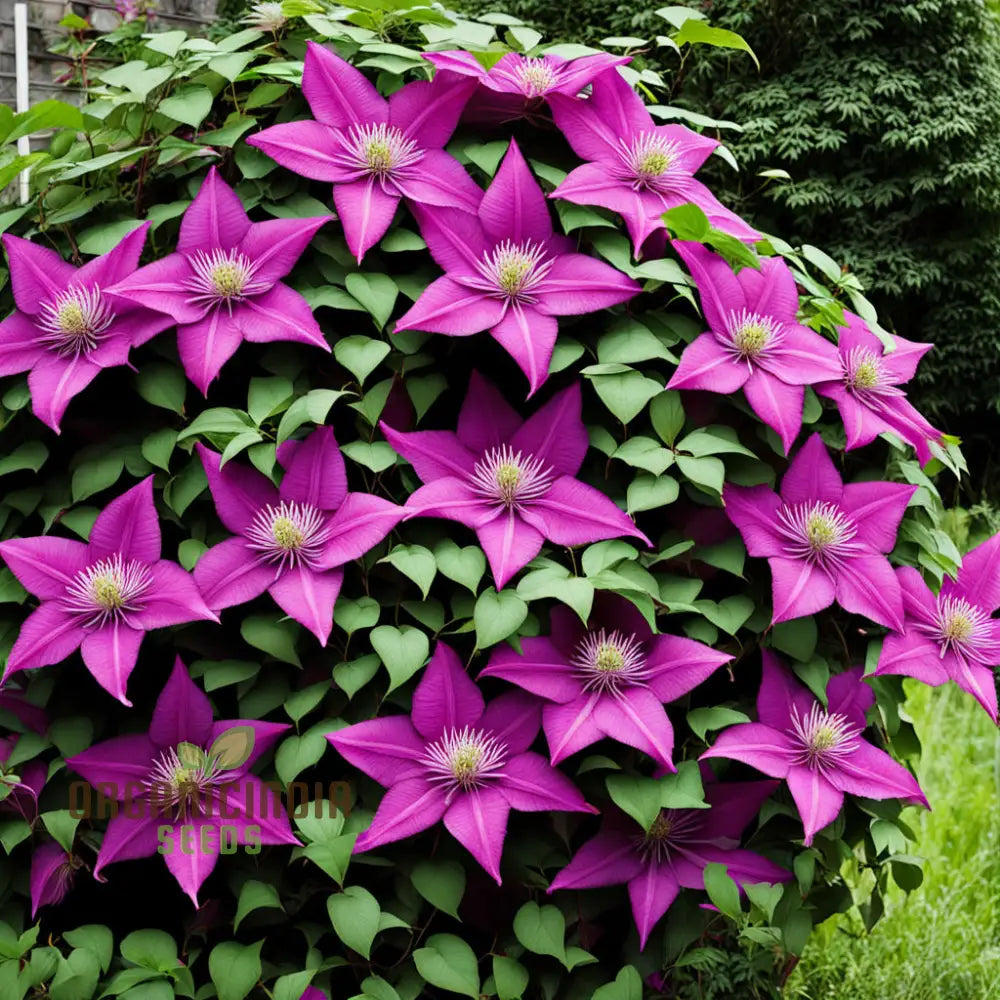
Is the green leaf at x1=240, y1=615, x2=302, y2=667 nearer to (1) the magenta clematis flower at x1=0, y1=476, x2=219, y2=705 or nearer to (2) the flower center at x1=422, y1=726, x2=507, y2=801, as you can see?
(1) the magenta clematis flower at x1=0, y1=476, x2=219, y2=705

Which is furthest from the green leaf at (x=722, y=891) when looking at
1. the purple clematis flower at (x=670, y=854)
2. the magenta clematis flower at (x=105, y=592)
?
the magenta clematis flower at (x=105, y=592)

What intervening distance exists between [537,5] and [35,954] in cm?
329

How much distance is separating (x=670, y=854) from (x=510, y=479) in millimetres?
475

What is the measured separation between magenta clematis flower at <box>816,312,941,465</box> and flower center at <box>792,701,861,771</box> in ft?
1.05

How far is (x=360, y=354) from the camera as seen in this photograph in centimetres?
133

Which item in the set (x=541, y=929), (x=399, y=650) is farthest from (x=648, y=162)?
(x=541, y=929)

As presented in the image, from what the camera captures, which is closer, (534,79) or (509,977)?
(509,977)

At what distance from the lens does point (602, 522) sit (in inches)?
51.1

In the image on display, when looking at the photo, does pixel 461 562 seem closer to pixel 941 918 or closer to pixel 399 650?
pixel 399 650

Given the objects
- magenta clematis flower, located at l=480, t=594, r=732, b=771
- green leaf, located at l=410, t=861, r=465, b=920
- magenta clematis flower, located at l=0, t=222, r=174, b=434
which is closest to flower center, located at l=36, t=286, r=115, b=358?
magenta clematis flower, located at l=0, t=222, r=174, b=434

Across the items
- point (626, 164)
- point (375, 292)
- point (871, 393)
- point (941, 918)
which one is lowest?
point (941, 918)

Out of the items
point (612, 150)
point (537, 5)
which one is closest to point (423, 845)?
point (612, 150)

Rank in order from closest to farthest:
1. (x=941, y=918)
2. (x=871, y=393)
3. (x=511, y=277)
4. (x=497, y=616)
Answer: (x=497, y=616)
(x=511, y=277)
(x=871, y=393)
(x=941, y=918)

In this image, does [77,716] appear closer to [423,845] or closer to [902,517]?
[423,845]
